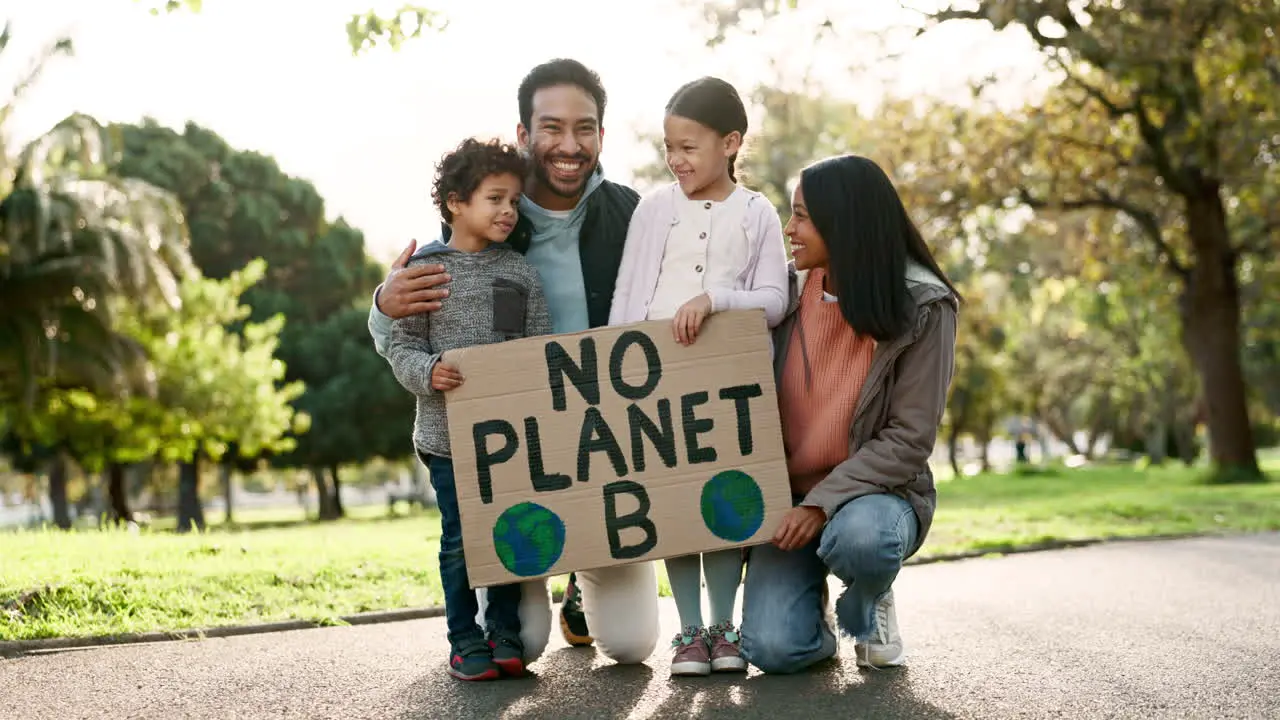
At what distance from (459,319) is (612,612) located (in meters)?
1.23

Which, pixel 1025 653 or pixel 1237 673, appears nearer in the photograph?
pixel 1237 673

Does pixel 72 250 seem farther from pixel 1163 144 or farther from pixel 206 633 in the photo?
pixel 1163 144

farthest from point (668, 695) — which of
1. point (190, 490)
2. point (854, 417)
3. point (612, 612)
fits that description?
point (190, 490)

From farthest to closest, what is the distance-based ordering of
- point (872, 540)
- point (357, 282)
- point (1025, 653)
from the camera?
point (357, 282)
point (1025, 653)
point (872, 540)

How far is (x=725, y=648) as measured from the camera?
4.56 m

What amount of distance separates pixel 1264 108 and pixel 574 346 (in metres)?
16.2

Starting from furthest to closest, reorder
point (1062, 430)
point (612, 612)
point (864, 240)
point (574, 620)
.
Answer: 1. point (1062, 430)
2. point (574, 620)
3. point (612, 612)
4. point (864, 240)

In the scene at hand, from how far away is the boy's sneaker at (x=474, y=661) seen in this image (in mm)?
4531

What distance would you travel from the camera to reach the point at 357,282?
39.5 metres

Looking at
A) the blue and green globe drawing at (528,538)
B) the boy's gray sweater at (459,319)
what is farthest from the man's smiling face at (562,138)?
the blue and green globe drawing at (528,538)

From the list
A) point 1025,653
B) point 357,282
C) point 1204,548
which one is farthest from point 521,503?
point 357,282

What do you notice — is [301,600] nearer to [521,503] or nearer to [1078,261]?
[521,503]

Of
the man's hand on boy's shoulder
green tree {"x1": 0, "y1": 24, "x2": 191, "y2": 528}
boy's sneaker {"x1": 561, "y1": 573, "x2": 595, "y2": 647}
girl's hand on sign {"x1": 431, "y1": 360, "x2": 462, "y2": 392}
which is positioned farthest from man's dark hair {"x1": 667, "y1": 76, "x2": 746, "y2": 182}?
green tree {"x1": 0, "y1": 24, "x2": 191, "y2": 528}

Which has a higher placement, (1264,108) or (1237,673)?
(1264,108)
